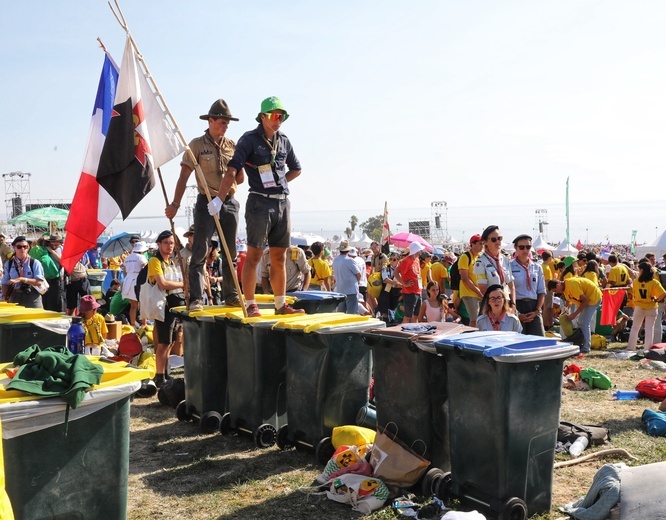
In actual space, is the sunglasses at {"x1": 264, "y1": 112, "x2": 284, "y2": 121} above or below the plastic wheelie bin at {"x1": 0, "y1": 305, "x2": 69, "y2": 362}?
above

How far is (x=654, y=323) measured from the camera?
1317 centimetres

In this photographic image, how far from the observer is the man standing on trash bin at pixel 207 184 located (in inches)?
301

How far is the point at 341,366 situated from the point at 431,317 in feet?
23.8

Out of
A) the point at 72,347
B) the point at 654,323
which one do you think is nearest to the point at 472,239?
the point at 654,323

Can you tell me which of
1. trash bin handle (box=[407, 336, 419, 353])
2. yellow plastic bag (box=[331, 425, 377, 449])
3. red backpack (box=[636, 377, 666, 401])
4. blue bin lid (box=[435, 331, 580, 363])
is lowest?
red backpack (box=[636, 377, 666, 401])

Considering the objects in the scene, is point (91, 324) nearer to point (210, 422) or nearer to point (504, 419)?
point (210, 422)

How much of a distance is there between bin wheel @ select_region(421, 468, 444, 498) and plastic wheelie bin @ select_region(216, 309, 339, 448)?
190cm

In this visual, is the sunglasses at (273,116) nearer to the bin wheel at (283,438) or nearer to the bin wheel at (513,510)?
the bin wheel at (283,438)

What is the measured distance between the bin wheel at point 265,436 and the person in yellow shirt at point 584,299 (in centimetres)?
773

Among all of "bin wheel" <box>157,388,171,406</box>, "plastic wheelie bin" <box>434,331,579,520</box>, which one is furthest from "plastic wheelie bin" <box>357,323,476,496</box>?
"bin wheel" <box>157,388,171,406</box>

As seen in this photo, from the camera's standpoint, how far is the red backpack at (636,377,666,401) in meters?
8.75

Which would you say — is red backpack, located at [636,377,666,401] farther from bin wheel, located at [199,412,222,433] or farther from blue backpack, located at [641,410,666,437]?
bin wheel, located at [199,412,222,433]

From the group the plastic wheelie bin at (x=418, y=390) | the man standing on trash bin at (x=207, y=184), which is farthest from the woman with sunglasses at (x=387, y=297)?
the plastic wheelie bin at (x=418, y=390)

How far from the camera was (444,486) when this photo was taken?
5.24 metres
